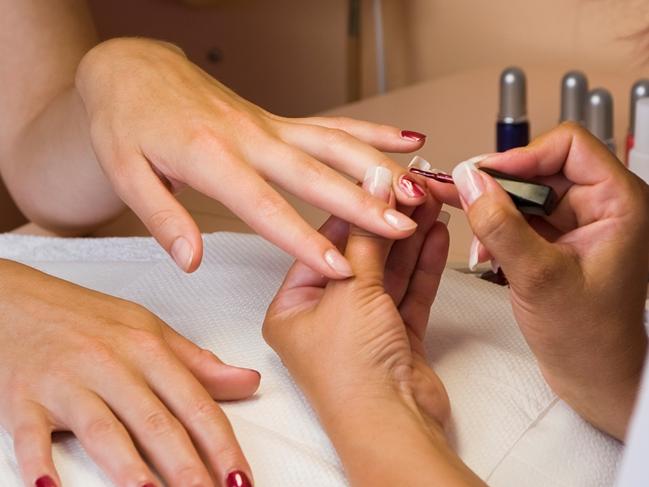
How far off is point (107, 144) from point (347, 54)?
1.07 meters

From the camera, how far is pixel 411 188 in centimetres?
67

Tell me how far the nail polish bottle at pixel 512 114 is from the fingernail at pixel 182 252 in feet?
1.90

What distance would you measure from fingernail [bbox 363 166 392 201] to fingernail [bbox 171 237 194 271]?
0.40 feet

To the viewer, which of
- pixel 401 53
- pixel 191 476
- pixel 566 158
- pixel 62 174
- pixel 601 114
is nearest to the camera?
pixel 191 476

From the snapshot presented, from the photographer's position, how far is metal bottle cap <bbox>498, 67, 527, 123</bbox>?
46.3 inches

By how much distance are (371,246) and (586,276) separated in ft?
0.43

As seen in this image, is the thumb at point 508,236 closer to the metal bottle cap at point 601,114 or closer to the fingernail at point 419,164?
the fingernail at point 419,164

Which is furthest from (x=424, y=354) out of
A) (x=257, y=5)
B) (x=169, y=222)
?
(x=257, y=5)

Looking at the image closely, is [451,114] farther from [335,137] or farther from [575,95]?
[335,137]

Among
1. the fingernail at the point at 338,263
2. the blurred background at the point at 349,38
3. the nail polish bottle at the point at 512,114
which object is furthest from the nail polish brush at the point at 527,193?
the blurred background at the point at 349,38

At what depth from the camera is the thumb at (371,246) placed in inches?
25.2

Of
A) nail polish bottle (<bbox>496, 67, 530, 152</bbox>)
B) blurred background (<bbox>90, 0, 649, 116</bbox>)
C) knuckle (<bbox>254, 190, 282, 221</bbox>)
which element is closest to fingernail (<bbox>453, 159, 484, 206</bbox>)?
knuckle (<bbox>254, 190, 282, 221</bbox>)

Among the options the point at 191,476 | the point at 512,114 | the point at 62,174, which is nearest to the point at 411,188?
the point at 191,476

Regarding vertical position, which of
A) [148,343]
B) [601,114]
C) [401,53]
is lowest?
[401,53]
